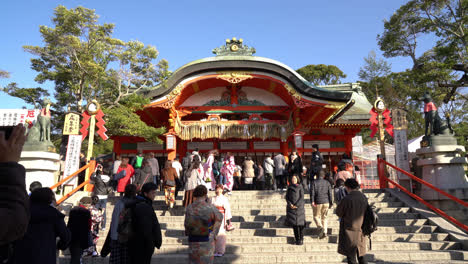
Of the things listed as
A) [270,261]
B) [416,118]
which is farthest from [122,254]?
[416,118]

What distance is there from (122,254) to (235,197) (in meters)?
6.27

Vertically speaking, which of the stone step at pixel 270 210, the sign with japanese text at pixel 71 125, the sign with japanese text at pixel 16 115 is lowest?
the stone step at pixel 270 210

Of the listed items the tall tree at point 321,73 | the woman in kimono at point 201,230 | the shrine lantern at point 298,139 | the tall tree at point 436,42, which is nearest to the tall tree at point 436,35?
the tall tree at point 436,42

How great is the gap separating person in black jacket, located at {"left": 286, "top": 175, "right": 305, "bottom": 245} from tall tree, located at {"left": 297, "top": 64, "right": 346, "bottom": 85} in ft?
100

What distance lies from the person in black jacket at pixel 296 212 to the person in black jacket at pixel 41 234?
4.52 metres

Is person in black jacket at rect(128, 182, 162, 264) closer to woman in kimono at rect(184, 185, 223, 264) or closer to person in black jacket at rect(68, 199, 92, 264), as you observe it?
woman in kimono at rect(184, 185, 223, 264)

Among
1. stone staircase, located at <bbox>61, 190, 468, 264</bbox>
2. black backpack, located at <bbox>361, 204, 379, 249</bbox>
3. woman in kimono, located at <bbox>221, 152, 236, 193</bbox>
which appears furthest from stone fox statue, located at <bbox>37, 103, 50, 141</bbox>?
black backpack, located at <bbox>361, 204, 379, 249</bbox>

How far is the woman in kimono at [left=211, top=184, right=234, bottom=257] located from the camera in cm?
583

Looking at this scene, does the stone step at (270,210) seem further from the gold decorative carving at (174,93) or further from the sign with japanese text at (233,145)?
the sign with japanese text at (233,145)

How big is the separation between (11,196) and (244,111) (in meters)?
13.8

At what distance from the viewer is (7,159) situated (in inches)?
51.3

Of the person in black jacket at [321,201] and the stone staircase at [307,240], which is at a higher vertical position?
the person in black jacket at [321,201]

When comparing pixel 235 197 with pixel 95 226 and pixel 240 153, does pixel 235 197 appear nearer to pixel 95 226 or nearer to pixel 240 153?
pixel 95 226

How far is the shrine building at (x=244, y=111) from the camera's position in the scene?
13.1 metres
